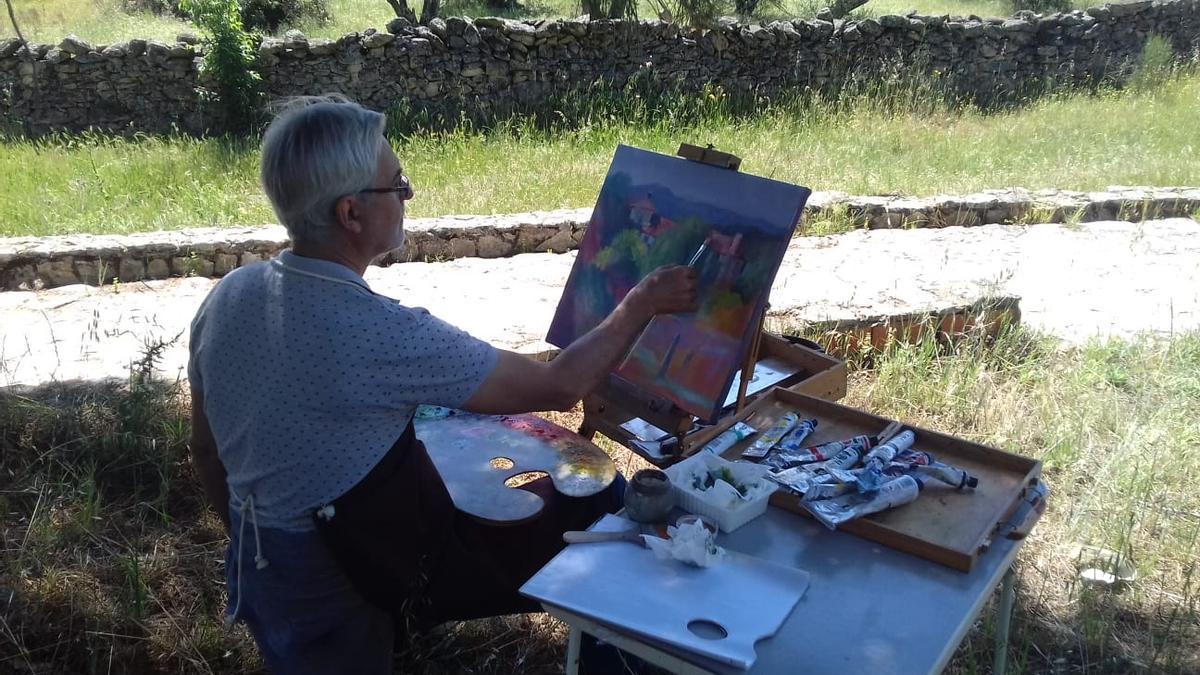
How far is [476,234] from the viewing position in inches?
269

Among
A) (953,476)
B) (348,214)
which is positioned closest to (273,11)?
(348,214)

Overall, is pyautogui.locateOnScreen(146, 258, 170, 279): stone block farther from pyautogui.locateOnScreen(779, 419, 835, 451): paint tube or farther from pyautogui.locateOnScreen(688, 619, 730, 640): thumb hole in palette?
pyautogui.locateOnScreen(688, 619, 730, 640): thumb hole in palette

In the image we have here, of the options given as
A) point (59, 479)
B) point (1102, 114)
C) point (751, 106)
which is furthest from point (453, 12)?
point (59, 479)

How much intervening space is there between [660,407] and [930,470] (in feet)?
2.55

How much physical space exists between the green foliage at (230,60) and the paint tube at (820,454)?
944 cm

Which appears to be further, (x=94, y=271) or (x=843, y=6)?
(x=843, y=6)

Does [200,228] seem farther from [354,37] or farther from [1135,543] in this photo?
[1135,543]

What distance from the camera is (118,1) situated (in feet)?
54.5

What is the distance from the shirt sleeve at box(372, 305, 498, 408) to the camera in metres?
1.89

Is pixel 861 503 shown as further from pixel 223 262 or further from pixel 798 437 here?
pixel 223 262

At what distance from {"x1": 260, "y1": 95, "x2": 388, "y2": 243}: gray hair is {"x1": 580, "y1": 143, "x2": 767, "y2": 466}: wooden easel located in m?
1.02

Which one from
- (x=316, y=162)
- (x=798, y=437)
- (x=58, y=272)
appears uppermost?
(x=316, y=162)

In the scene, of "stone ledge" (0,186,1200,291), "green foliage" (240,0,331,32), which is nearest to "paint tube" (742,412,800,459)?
"stone ledge" (0,186,1200,291)

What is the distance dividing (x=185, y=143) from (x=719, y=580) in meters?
9.13
